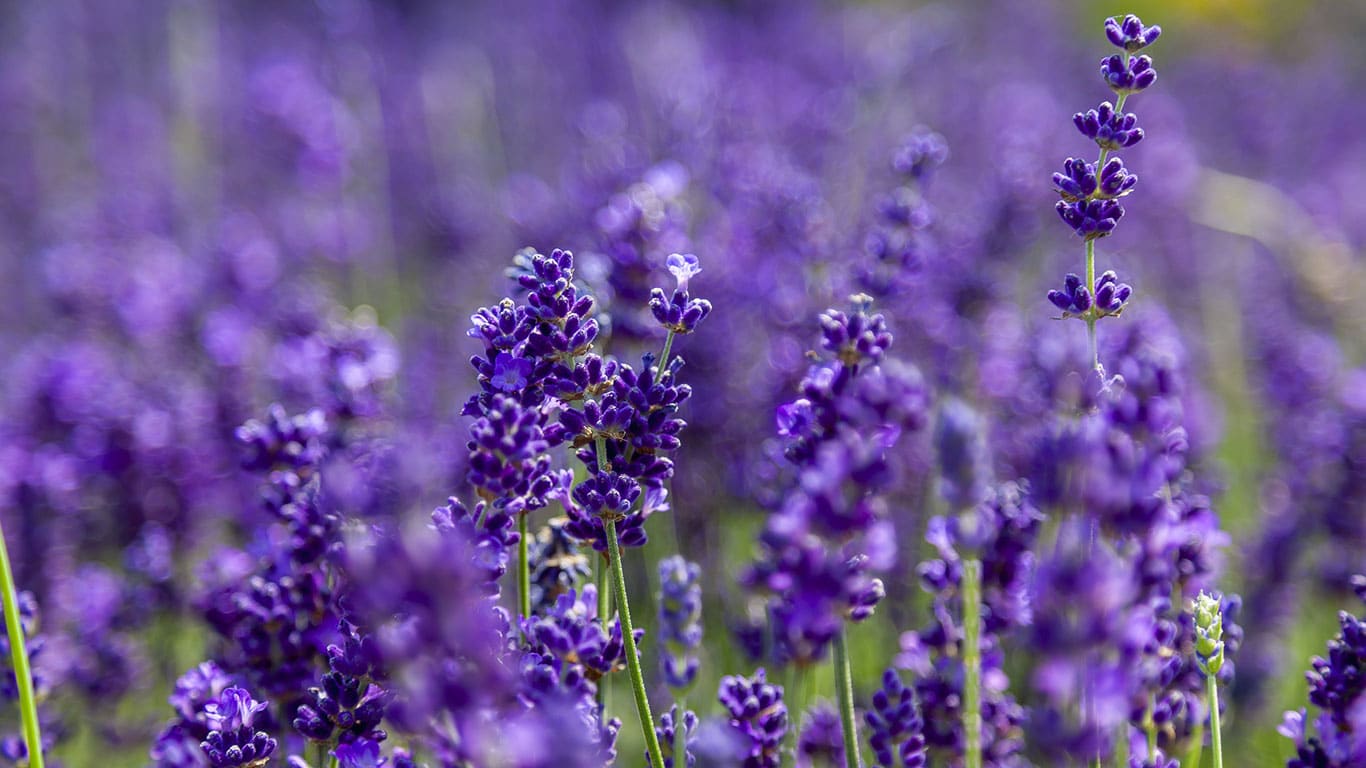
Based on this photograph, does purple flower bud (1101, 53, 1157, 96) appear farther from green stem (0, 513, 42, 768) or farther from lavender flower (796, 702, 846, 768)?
green stem (0, 513, 42, 768)

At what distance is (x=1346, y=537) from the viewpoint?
129 inches

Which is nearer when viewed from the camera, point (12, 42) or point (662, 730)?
point (662, 730)

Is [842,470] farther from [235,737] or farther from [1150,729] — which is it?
[235,737]

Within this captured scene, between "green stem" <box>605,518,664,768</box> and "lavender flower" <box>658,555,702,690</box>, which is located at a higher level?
"lavender flower" <box>658,555,702,690</box>

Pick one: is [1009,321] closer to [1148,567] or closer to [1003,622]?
[1003,622]

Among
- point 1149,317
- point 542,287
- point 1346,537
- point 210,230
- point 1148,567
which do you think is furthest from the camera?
point 210,230

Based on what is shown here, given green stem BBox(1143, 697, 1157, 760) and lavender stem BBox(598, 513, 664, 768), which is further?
green stem BBox(1143, 697, 1157, 760)

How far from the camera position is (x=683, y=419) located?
2.24 meters

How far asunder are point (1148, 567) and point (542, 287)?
0.86 meters

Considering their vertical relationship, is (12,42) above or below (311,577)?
above

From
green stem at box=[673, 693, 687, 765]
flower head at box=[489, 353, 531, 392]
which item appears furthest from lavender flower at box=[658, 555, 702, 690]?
flower head at box=[489, 353, 531, 392]

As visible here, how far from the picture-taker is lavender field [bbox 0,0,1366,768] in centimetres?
137

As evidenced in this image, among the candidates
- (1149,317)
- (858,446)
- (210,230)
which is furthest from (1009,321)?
(210,230)

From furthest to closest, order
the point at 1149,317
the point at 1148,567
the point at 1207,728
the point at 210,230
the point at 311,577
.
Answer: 1. the point at 210,230
2. the point at 1149,317
3. the point at 1207,728
4. the point at 311,577
5. the point at 1148,567
